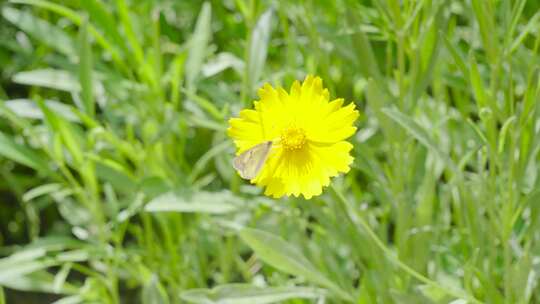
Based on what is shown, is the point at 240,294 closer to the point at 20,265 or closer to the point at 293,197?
the point at 293,197

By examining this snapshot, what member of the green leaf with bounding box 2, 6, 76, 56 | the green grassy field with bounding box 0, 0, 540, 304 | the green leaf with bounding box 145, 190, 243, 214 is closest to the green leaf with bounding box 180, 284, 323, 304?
the green grassy field with bounding box 0, 0, 540, 304

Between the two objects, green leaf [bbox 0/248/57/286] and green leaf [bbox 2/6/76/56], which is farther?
green leaf [bbox 2/6/76/56]

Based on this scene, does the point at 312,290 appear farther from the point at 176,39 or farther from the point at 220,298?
the point at 176,39

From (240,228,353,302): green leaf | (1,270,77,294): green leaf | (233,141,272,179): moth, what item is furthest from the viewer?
(1,270,77,294): green leaf

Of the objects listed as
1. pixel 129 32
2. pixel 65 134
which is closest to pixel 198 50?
pixel 129 32

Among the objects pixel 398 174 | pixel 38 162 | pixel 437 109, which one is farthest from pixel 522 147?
pixel 38 162

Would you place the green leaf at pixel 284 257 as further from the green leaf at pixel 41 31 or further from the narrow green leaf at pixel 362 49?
the green leaf at pixel 41 31

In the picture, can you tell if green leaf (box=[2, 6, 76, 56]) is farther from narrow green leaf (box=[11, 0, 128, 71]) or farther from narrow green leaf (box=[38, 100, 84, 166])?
narrow green leaf (box=[38, 100, 84, 166])
